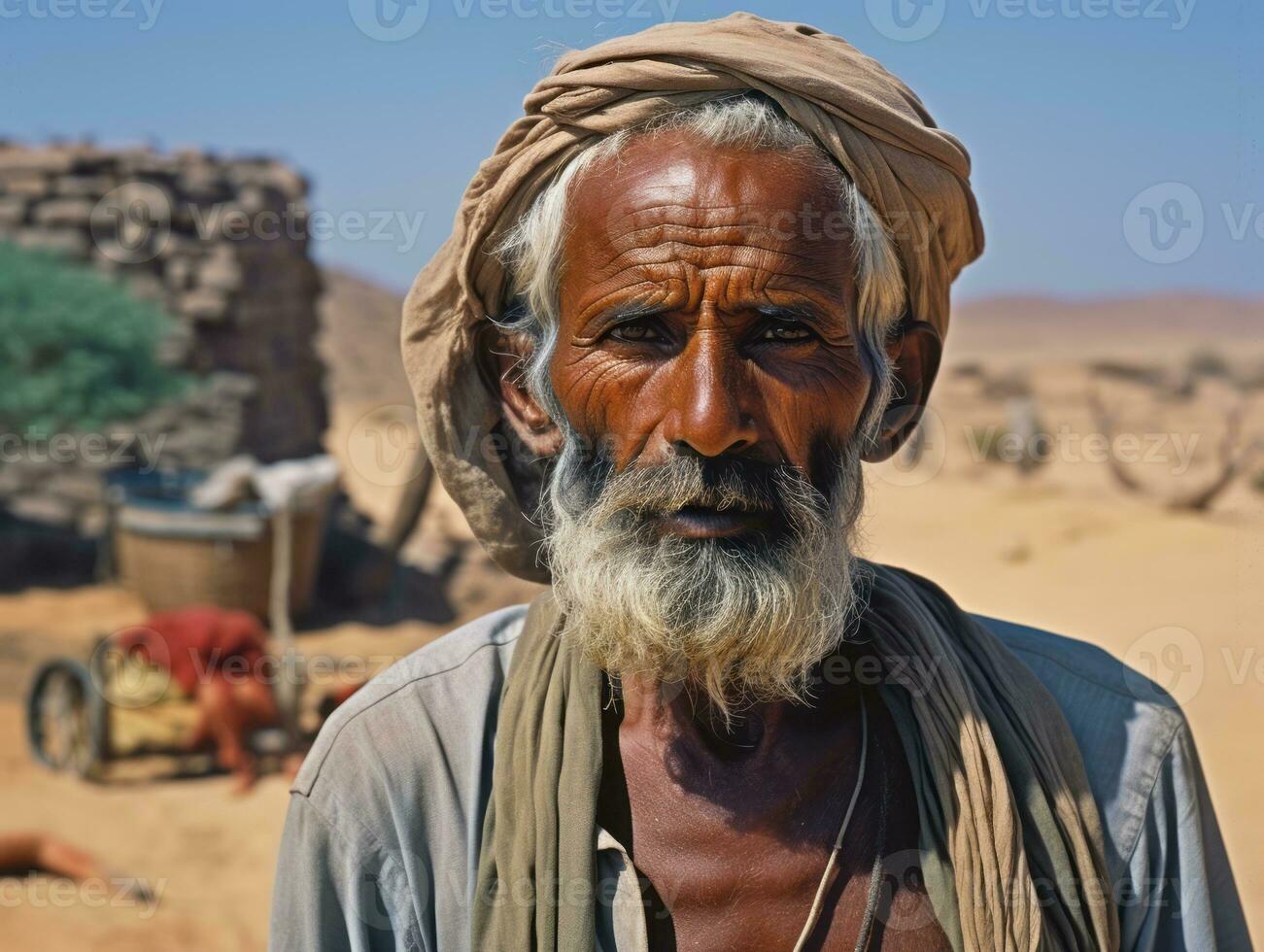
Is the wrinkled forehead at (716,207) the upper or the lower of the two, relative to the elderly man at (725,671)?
upper

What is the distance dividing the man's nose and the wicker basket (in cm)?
754

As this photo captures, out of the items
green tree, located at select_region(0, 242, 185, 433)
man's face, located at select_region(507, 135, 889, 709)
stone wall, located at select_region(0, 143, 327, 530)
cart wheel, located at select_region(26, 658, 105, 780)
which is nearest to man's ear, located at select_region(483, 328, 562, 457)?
man's face, located at select_region(507, 135, 889, 709)

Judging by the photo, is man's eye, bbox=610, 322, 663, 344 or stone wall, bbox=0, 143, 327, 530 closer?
man's eye, bbox=610, 322, 663, 344

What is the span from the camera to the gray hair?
1892 millimetres

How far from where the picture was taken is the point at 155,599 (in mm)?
9281

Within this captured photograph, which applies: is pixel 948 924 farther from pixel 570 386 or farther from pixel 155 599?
pixel 155 599

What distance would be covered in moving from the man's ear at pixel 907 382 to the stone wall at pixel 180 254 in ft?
35.9

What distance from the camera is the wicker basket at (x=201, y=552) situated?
350 inches

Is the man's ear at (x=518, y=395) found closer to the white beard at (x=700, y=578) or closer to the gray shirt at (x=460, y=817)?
the white beard at (x=700, y=578)

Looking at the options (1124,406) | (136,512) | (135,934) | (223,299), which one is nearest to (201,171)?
(223,299)

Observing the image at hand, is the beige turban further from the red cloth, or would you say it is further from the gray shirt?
the red cloth

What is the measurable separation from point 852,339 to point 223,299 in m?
11.3

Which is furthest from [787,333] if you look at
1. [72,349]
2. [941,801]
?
[72,349]

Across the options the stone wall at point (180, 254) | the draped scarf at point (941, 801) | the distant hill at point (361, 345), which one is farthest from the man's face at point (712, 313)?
the distant hill at point (361, 345)
